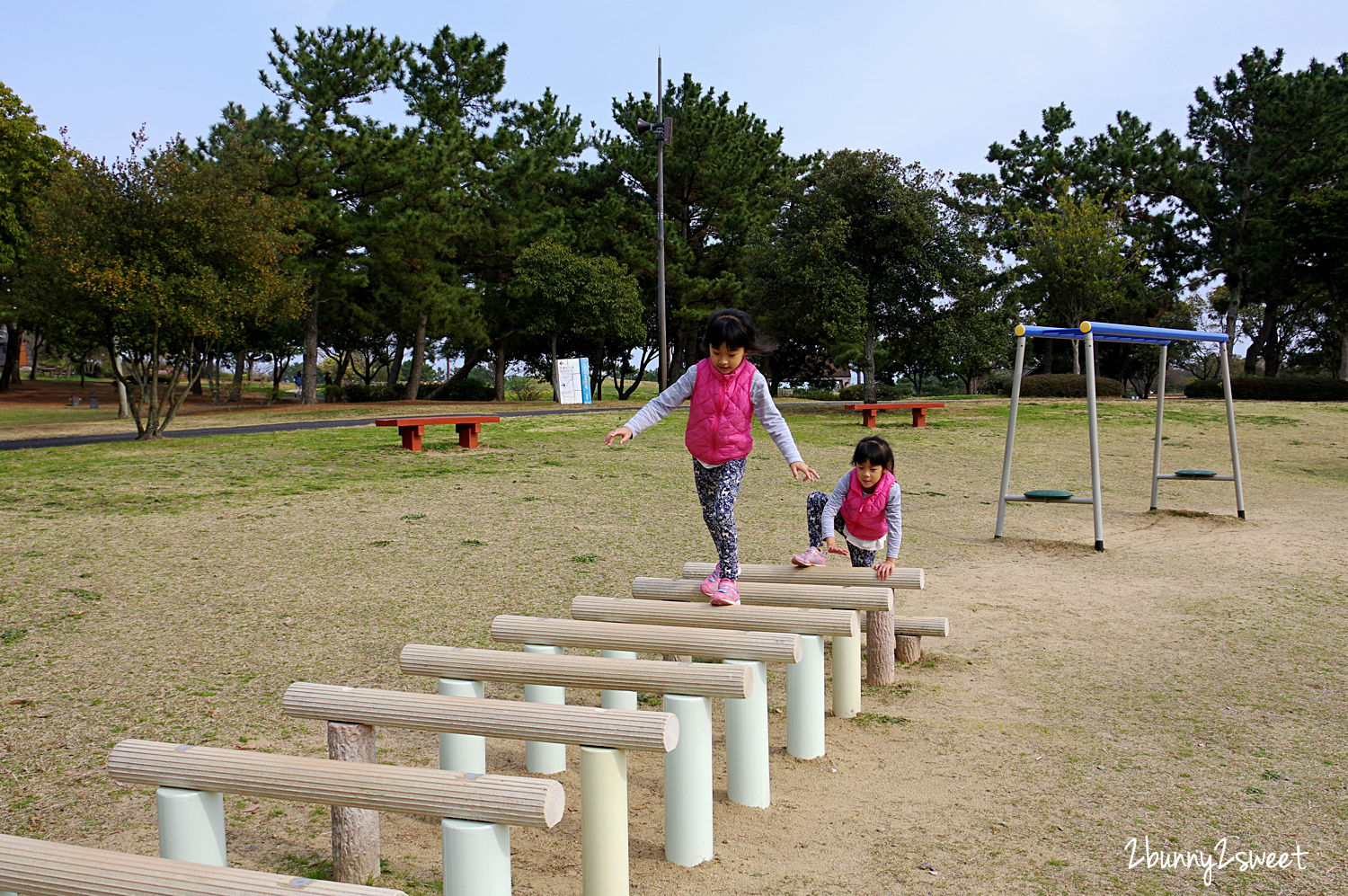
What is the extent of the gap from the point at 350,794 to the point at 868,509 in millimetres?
3596

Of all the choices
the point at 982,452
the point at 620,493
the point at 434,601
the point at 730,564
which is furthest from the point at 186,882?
the point at 982,452

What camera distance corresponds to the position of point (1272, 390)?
28.6 m

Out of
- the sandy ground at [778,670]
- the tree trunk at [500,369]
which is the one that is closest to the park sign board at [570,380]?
the tree trunk at [500,369]

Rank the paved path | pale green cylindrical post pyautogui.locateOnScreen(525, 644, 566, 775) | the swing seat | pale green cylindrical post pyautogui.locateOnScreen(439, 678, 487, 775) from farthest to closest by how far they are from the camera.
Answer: the paved path, the swing seat, pale green cylindrical post pyautogui.locateOnScreen(525, 644, 566, 775), pale green cylindrical post pyautogui.locateOnScreen(439, 678, 487, 775)

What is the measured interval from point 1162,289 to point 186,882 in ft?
153

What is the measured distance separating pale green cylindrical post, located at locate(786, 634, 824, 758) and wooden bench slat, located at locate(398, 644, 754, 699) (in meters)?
0.61

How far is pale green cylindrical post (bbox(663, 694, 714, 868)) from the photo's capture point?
3.09m

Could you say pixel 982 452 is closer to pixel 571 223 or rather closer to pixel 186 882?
pixel 186 882

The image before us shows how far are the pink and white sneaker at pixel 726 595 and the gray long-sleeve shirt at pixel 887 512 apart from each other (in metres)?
1.06

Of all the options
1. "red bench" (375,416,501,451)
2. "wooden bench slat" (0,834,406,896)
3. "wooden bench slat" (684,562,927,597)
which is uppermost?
"red bench" (375,416,501,451)

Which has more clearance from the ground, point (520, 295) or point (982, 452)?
point (520, 295)

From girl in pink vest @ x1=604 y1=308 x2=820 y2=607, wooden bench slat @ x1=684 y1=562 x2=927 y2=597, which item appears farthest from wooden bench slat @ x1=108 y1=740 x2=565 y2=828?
wooden bench slat @ x1=684 y1=562 x2=927 y2=597

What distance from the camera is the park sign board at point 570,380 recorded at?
103 ft

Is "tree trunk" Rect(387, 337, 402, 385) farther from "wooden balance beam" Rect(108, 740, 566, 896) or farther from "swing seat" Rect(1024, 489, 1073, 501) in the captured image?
"wooden balance beam" Rect(108, 740, 566, 896)
